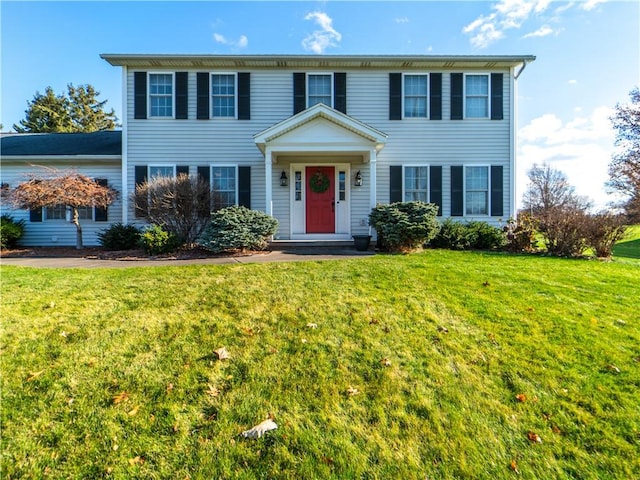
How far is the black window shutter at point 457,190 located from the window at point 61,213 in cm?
1228

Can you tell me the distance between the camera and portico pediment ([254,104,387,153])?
882cm

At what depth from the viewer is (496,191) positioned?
10445 mm

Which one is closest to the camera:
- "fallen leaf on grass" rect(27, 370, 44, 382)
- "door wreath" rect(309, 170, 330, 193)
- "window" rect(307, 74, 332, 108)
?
"fallen leaf on grass" rect(27, 370, 44, 382)

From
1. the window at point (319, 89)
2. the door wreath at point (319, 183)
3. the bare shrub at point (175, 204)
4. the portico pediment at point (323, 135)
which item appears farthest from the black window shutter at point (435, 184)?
the bare shrub at point (175, 204)

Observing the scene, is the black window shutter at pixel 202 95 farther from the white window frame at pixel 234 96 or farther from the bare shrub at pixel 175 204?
the bare shrub at pixel 175 204

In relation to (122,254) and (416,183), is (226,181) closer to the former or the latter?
(122,254)

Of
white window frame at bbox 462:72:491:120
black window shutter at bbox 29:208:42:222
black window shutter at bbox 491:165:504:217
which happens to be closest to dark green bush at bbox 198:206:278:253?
black window shutter at bbox 29:208:42:222

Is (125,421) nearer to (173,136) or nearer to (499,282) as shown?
(499,282)

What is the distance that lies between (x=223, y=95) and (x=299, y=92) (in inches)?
101

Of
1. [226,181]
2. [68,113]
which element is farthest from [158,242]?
[68,113]

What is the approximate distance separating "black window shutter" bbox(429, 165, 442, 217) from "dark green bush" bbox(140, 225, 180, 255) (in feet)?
26.6

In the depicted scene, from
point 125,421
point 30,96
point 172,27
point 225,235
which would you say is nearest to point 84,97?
point 30,96

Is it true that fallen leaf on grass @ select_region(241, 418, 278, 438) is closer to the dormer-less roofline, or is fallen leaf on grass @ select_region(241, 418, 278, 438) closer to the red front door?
the red front door

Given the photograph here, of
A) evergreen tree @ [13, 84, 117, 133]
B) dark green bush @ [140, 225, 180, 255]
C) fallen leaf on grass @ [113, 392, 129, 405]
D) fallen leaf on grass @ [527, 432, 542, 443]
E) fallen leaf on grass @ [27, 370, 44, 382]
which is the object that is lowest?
fallen leaf on grass @ [527, 432, 542, 443]
